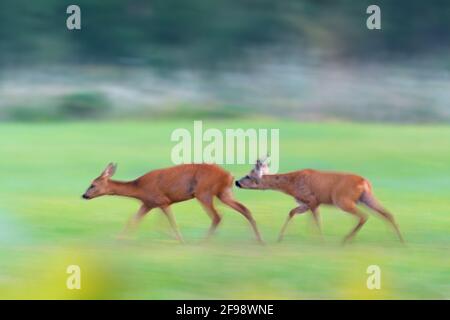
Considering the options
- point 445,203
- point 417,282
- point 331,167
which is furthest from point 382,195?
point 417,282

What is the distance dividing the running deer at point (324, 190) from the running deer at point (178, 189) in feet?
0.59

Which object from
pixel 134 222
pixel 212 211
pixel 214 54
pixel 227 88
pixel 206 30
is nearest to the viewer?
pixel 212 211

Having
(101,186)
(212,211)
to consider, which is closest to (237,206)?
(212,211)

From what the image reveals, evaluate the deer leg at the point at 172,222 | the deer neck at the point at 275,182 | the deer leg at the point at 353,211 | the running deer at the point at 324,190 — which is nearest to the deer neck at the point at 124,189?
the deer leg at the point at 172,222

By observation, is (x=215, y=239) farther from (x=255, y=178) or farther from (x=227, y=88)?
(x=227, y=88)

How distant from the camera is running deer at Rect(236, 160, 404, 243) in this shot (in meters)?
6.19

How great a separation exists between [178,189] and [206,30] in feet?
22.9

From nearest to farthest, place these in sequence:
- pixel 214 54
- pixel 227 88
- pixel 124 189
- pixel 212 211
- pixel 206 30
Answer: pixel 212 211, pixel 124 189, pixel 206 30, pixel 214 54, pixel 227 88

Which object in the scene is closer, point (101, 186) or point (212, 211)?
point (212, 211)

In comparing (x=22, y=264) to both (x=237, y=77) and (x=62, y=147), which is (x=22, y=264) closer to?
(x=62, y=147)

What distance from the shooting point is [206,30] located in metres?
13.1

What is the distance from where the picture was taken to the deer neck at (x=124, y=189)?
6.35 m

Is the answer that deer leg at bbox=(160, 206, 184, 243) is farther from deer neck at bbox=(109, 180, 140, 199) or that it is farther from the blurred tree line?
the blurred tree line
